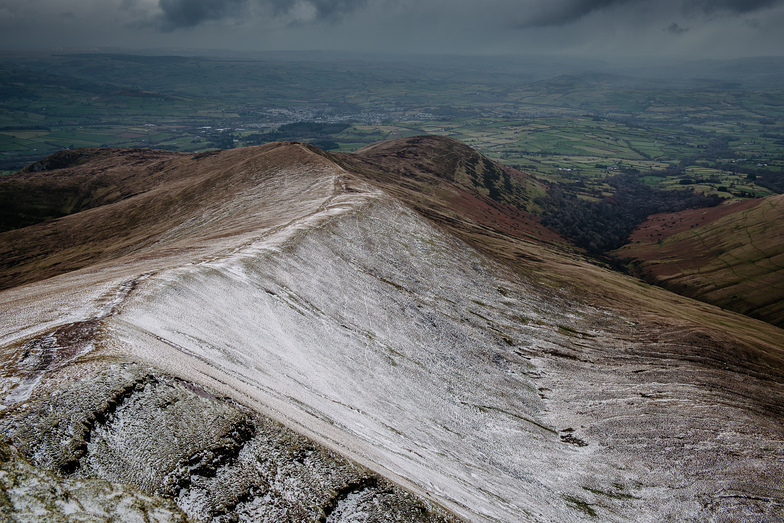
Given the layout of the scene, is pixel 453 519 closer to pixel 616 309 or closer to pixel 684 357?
pixel 684 357

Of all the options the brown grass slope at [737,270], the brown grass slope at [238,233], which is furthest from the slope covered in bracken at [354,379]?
the brown grass slope at [737,270]

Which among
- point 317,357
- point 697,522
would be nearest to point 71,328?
point 317,357

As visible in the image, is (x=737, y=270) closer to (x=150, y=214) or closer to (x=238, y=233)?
(x=238, y=233)

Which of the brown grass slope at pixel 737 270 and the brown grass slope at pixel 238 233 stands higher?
the brown grass slope at pixel 238 233

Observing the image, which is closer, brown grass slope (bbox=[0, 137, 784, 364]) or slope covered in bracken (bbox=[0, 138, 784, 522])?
slope covered in bracken (bbox=[0, 138, 784, 522])

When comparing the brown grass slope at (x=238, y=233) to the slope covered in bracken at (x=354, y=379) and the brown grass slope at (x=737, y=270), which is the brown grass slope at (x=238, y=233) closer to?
the slope covered in bracken at (x=354, y=379)

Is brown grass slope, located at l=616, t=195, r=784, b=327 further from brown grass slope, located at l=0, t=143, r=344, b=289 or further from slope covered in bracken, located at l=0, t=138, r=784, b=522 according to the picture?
brown grass slope, located at l=0, t=143, r=344, b=289

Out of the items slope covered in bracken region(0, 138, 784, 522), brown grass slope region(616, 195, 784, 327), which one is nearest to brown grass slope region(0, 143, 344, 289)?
slope covered in bracken region(0, 138, 784, 522)

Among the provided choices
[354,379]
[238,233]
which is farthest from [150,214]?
[354,379]
